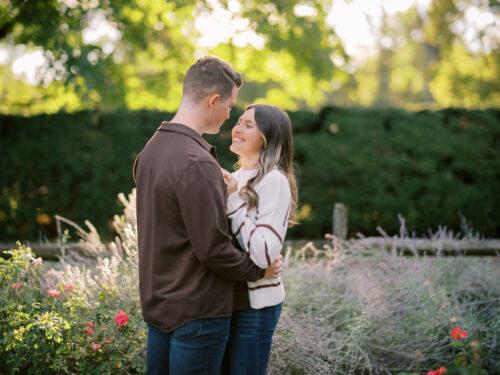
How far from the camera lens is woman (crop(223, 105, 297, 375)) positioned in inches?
97.0

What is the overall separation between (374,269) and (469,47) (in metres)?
18.3

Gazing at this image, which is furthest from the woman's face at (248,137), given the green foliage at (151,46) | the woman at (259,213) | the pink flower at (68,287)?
the green foliage at (151,46)

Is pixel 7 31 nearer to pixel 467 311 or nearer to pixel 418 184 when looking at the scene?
pixel 418 184

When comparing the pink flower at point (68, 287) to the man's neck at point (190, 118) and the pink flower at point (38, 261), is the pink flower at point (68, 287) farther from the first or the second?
the man's neck at point (190, 118)

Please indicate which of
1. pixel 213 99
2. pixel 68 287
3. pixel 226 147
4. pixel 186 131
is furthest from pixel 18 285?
pixel 226 147

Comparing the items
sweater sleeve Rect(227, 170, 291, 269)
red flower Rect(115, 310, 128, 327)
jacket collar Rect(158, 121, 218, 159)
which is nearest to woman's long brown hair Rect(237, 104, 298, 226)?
sweater sleeve Rect(227, 170, 291, 269)

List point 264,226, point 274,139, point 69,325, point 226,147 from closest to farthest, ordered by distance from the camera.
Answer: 1. point 264,226
2. point 274,139
3. point 69,325
4. point 226,147

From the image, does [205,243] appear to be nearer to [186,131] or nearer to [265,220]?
[265,220]

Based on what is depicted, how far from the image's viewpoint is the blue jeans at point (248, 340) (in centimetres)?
256

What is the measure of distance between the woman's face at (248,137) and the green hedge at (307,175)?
230 inches

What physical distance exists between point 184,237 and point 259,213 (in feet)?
1.26

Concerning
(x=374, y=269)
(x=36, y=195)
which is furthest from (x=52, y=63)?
(x=374, y=269)

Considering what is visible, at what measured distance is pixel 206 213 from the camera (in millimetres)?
2213

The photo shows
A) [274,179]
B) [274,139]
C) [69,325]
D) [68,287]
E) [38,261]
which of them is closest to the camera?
[274,179]
